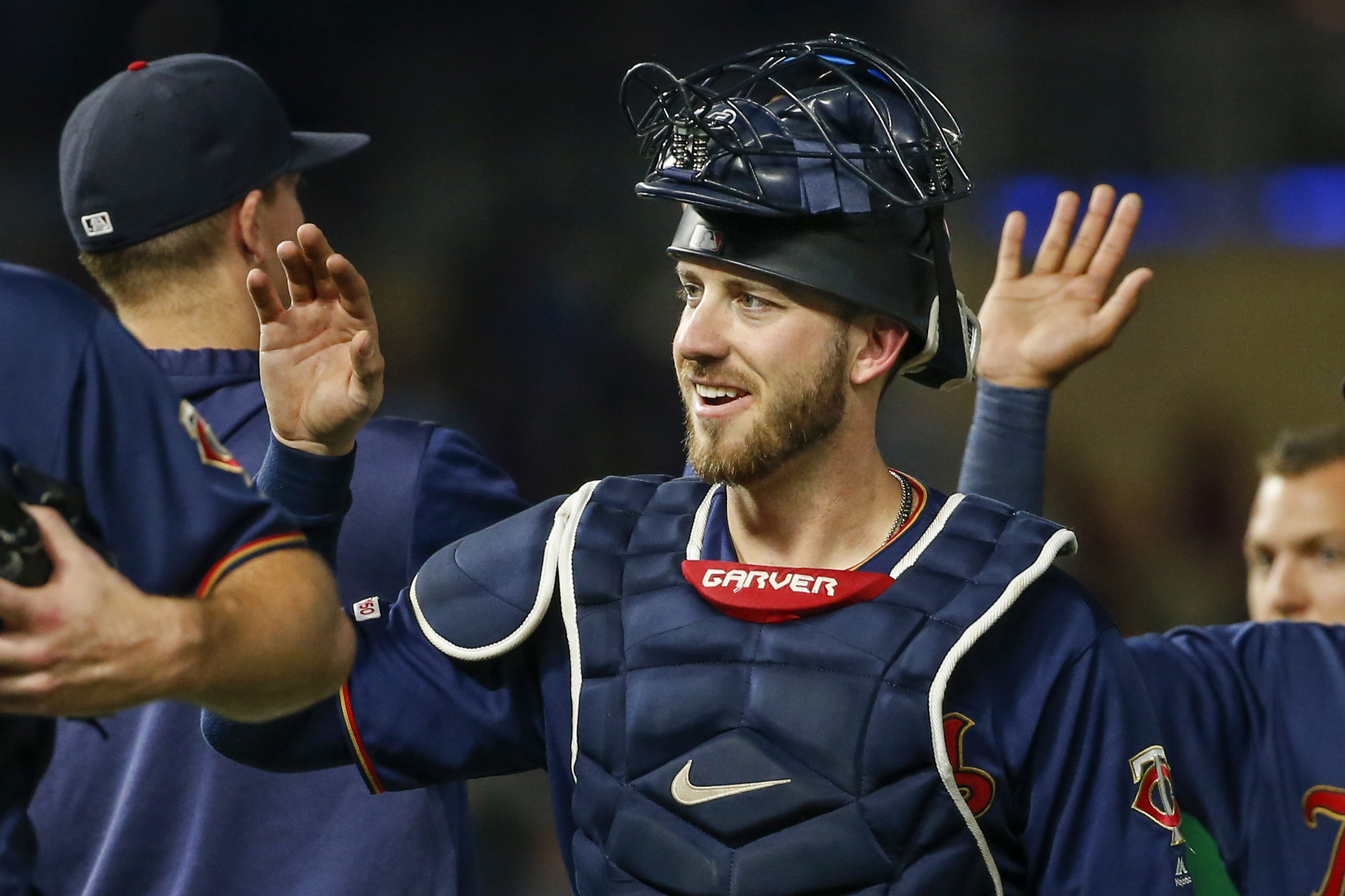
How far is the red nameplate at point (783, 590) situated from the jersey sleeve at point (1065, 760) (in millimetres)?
179

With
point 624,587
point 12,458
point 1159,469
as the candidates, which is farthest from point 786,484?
point 1159,469

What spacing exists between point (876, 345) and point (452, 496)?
773 millimetres

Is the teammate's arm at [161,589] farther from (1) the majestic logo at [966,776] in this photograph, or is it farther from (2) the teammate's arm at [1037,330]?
(2) the teammate's arm at [1037,330]

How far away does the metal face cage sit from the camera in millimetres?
2303

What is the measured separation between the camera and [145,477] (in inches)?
63.0

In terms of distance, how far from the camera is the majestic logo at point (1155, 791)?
2.14 meters

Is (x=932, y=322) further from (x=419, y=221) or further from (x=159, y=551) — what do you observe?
(x=419, y=221)

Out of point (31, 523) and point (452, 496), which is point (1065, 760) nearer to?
point (452, 496)

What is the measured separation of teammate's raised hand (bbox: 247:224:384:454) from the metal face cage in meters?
0.49

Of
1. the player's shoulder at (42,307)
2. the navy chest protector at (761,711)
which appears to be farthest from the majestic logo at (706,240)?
the player's shoulder at (42,307)

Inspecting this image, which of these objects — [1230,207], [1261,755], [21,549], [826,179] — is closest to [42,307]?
[21,549]

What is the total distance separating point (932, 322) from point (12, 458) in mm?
1349

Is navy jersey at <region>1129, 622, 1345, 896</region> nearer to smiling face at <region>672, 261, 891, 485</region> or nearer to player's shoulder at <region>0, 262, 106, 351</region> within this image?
smiling face at <region>672, 261, 891, 485</region>

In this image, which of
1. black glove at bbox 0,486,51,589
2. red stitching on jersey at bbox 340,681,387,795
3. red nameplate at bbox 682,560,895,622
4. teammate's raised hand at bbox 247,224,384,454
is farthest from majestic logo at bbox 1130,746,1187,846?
black glove at bbox 0,486,51,589
